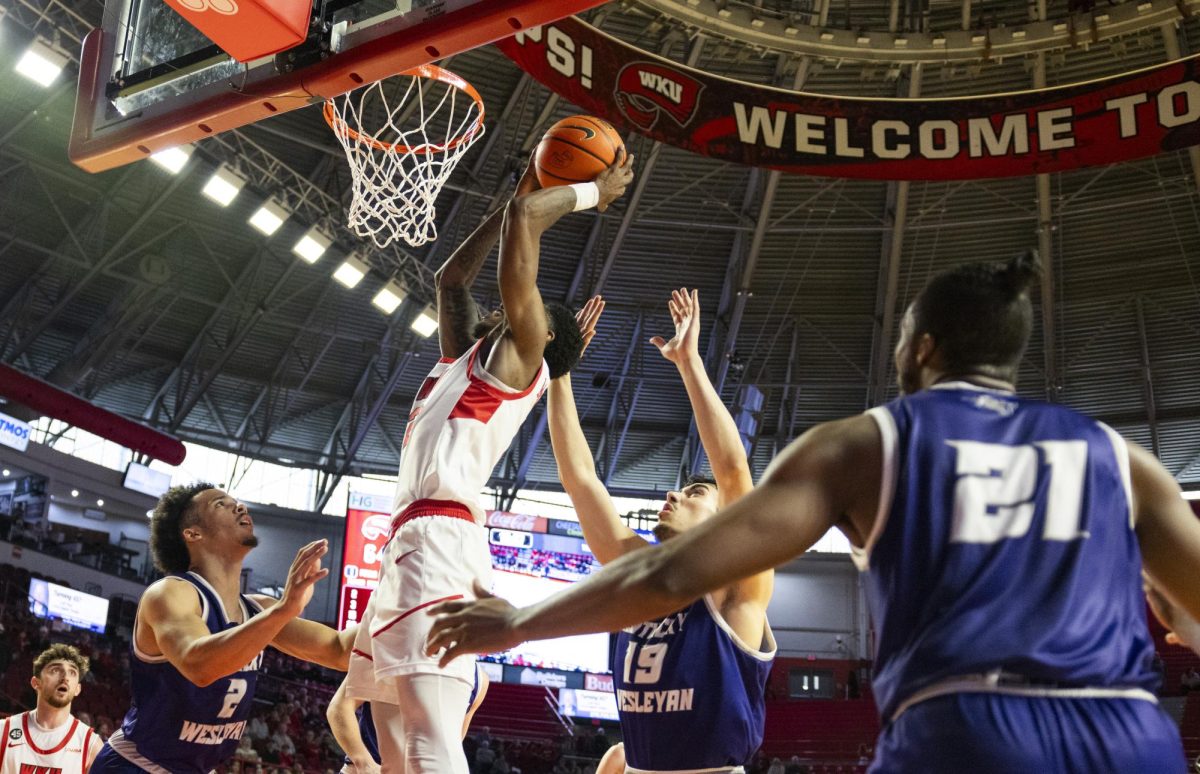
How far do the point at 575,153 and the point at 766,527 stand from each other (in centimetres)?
350

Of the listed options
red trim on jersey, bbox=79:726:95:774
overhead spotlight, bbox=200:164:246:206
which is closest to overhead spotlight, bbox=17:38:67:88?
overhead spotlight, bbox=200:164:246:206

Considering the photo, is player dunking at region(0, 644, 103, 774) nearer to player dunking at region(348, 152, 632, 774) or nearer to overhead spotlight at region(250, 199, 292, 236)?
player dunking at region(348, 152, 632, 774)

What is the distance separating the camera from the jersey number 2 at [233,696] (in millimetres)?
4746

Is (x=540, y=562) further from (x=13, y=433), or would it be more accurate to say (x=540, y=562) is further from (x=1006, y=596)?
(x=1006, y=596)

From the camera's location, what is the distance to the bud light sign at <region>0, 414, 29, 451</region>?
24.9 m

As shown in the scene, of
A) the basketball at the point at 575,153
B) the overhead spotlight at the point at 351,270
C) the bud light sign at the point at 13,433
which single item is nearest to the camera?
the basketball at the point at 575,153

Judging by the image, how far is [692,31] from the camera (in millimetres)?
15984

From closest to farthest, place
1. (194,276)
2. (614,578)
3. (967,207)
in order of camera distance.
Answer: (614,578) < (967,207) < (194,276)

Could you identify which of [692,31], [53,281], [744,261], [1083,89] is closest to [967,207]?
[744,261]

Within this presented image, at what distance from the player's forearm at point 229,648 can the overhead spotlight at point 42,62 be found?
13006 millimetres

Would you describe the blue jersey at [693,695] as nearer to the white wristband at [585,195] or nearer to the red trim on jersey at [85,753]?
the white wristband at [585,195]

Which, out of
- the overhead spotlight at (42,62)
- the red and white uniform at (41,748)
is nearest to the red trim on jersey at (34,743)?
the red and white uniform at (41,748)

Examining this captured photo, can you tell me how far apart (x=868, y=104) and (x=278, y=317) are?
15.6 meters

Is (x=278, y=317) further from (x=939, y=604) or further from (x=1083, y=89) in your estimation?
(x=939, y=604)
